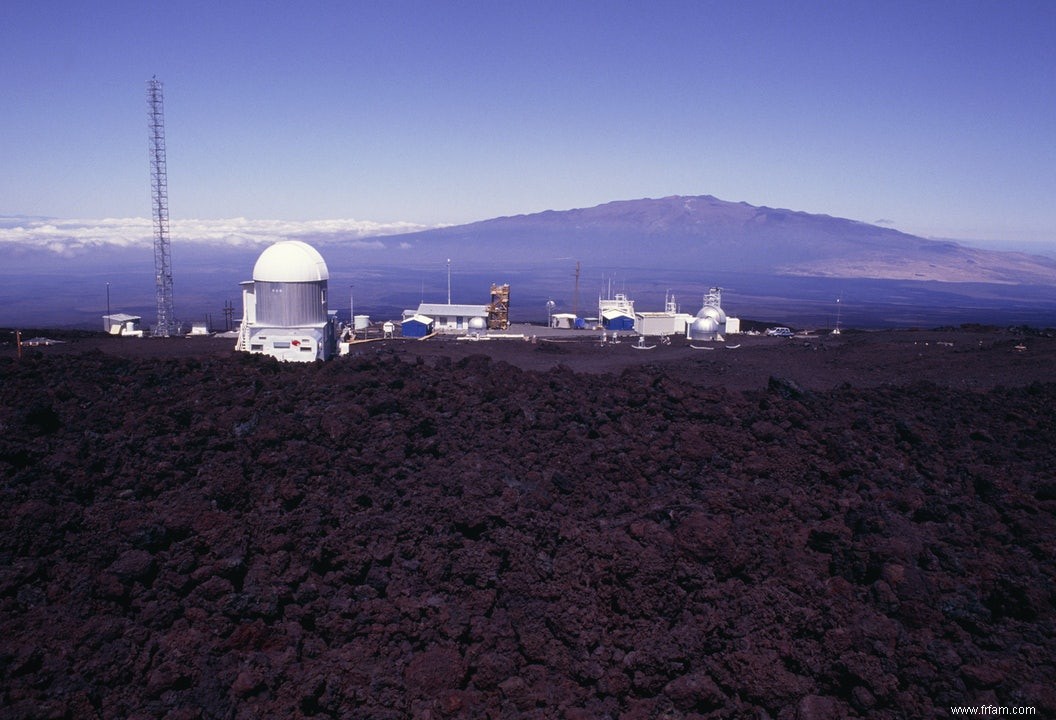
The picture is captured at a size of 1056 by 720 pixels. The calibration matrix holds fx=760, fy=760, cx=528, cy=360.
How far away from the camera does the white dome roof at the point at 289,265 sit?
17.9 meters

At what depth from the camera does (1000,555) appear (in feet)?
19.5

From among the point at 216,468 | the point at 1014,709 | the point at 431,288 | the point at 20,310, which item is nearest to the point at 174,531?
the point at 216,468

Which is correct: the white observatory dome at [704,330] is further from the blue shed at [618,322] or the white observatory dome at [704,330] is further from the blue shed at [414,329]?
the blue shed at [414,329]

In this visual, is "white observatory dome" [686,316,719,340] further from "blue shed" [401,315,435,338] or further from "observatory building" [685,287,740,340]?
"blue shed" [401,315,435,338]

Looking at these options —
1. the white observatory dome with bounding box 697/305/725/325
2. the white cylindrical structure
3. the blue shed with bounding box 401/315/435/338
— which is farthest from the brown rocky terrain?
the white observatory dome with bounding box 697/305/725/325

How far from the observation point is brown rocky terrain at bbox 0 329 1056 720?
4195 millimetres

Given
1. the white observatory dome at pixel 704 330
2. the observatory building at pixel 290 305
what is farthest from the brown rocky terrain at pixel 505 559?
the white observatory dome at pixel 704 330

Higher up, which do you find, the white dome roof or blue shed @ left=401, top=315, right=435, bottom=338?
the white dome roof

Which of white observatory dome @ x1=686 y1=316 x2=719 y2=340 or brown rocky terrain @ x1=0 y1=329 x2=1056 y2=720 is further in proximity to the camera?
white observatory dome @ x1=686 y1=316 x2=719 y2=340

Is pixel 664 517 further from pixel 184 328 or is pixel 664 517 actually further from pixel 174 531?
pixel 184 328

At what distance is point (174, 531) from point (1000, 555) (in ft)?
20.6

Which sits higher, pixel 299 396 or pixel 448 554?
pixel 299 396

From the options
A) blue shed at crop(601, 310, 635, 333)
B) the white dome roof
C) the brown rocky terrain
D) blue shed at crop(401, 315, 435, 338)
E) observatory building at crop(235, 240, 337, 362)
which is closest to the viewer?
the brown rocky terrain

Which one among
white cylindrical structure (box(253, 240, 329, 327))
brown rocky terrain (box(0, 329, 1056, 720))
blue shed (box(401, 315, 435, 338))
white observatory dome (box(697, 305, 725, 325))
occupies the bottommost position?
brown rocky terrain (box(0, 329, 1056, 720))
